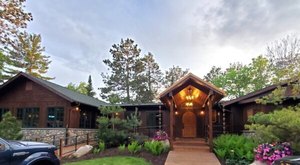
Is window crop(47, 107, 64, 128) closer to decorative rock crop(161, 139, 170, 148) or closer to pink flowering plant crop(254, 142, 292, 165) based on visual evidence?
decorative rock crop(161, 139, 170, 148)

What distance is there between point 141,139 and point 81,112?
7.56 m

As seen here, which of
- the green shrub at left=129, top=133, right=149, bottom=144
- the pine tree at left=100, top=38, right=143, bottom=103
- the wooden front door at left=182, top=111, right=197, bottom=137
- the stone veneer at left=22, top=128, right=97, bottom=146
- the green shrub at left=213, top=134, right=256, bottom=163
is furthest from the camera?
the pine tree at left=100, top=38, right=143, bottom=103

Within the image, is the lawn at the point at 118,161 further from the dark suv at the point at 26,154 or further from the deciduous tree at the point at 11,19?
the deciduous tree at the point at 11,19

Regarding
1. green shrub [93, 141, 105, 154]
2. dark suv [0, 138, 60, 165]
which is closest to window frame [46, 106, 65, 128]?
green shrub [93, 141, 105, 154]

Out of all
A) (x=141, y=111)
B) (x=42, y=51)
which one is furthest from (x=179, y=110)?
(x=42, y=51)

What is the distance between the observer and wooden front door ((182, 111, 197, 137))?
18438 millimetres

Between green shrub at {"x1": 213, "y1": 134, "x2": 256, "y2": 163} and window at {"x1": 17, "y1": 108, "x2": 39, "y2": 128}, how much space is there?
12.5 metres

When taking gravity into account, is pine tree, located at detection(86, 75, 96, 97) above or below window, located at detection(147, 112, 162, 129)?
above

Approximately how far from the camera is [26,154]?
5.48 metres

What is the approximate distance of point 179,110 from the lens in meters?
18.5

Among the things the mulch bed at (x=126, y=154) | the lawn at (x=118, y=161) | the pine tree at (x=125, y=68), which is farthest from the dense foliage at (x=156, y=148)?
the pine tree at (x=125, y=68)

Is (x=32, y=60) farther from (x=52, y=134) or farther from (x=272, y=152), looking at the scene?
(x=272, y=152)

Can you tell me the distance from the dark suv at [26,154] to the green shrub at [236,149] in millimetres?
6784

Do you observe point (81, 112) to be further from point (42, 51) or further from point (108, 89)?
point (42, 51)
